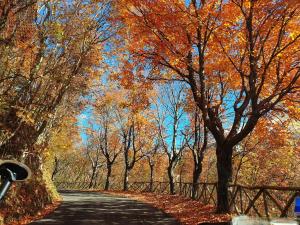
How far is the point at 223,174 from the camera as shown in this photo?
58.0 ft

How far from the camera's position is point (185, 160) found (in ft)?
189

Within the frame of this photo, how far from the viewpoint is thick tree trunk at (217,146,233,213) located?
17.4 metres

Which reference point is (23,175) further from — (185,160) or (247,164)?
(185,160)

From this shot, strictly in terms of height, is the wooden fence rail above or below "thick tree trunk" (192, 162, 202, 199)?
below

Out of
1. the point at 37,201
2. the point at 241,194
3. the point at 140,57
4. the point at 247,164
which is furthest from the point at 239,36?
the point at 247,164

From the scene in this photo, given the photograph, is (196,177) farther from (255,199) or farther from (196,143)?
(255,199)

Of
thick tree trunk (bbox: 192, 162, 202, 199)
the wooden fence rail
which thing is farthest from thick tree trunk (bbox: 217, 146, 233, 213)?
thick tree trunk (bbox: 192, 162, 202, 199)

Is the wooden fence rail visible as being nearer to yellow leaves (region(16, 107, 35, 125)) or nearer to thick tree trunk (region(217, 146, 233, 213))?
thick tree trunk (region(217, 146, 233, 213))

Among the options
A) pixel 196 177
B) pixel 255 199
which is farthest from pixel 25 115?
pixel 196 177

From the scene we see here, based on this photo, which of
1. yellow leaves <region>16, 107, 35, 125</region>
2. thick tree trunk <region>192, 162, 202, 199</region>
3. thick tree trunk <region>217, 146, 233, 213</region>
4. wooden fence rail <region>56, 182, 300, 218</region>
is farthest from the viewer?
thick tree trunk <region>192, 162, 202, 199</region>

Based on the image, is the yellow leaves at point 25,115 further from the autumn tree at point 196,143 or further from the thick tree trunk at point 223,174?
the autumn tree at point 196,143

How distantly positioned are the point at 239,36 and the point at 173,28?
2720mm

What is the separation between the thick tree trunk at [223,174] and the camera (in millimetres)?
17406

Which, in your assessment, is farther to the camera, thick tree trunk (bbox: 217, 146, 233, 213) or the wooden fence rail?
thick tree trunk (bbox: 217, 146, 233, 213)
